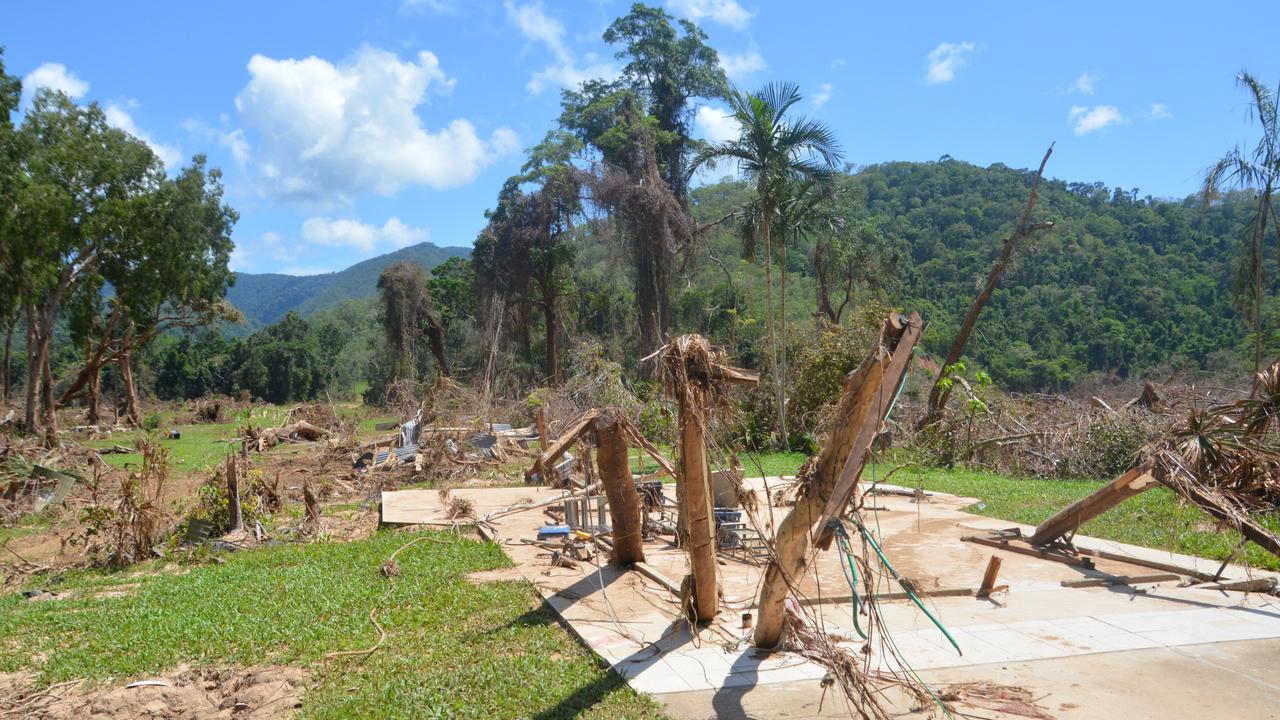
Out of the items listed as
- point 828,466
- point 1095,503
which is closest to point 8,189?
Answer: point 828,466

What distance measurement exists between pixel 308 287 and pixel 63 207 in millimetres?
160753

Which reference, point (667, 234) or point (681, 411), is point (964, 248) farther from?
point (681, 411)

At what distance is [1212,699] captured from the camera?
4719 mm

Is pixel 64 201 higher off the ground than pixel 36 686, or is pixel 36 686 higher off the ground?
pixel 64 201

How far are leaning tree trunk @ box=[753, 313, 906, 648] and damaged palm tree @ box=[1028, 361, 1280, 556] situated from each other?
3.85 meters

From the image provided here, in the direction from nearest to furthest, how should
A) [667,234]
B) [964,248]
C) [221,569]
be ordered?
[221,569], [667,234], [964,248]

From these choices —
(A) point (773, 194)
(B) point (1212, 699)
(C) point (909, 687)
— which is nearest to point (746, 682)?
(C) point (909, 687)

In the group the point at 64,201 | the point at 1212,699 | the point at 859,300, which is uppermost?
the point at 64,201

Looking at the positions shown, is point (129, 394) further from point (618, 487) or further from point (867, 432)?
point (867, 432)

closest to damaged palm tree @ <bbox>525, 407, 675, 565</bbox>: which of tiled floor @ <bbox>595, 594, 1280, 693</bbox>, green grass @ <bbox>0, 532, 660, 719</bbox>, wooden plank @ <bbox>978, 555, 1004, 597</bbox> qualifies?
green grass @ <bbox>0, 532, 660, 719</bbox>

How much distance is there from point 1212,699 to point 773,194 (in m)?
11.7

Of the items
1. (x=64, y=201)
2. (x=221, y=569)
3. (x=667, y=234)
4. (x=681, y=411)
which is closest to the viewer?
(x=681, y=411)

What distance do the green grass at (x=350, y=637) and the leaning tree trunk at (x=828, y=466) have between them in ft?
3.67

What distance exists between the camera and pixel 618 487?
24.3 feet
